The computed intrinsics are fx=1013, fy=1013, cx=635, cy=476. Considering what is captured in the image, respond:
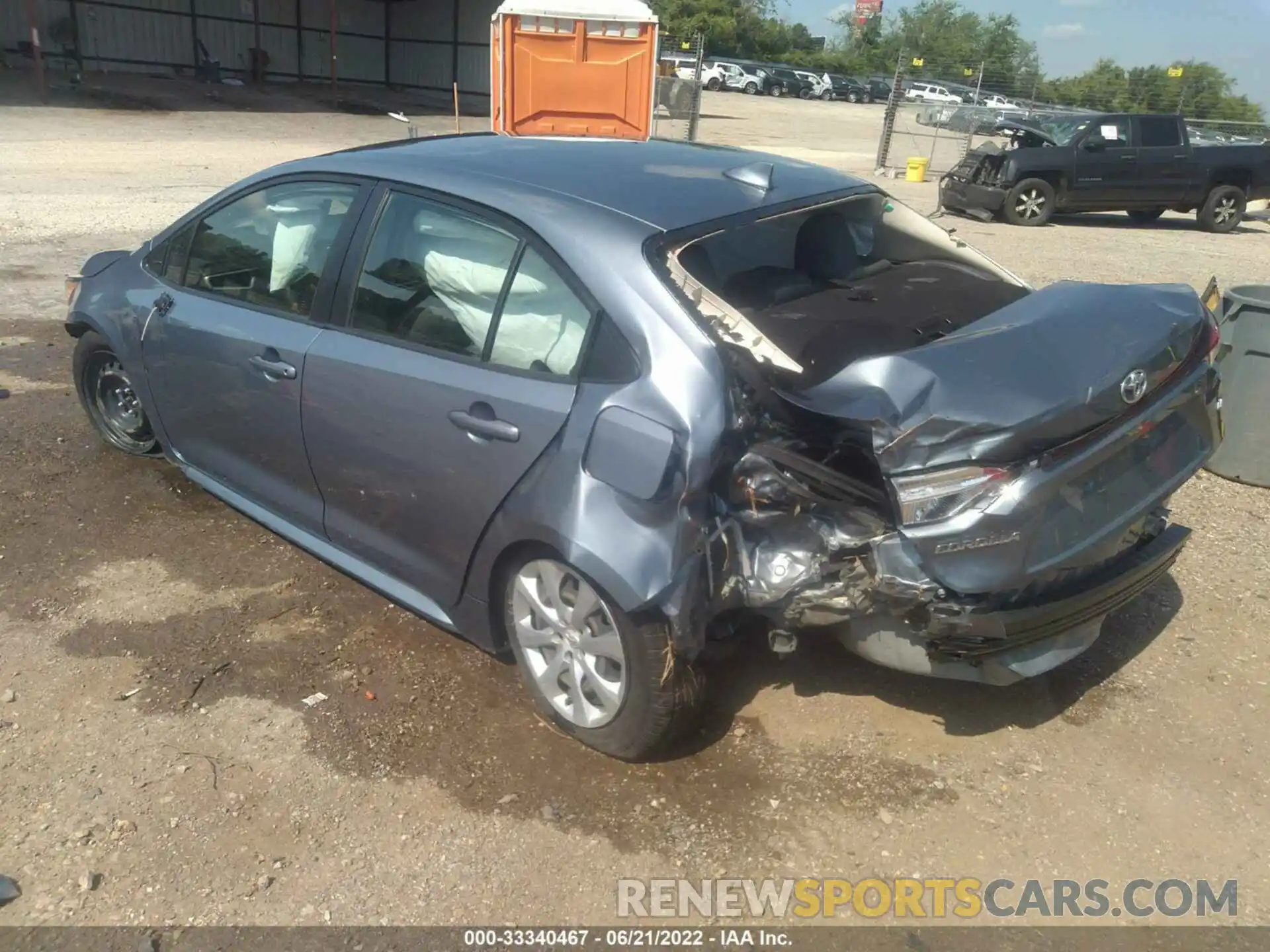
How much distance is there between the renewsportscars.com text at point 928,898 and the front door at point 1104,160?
14.7 m

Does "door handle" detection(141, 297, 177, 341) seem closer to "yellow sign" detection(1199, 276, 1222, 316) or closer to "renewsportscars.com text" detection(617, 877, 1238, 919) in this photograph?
"renewsportscars.com text" detection(617, 877, 1238, 919)

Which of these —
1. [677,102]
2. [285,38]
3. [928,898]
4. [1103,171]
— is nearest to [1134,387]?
[928,898]

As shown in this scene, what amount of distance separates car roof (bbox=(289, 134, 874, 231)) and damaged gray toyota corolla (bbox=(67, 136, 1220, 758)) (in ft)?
0.06

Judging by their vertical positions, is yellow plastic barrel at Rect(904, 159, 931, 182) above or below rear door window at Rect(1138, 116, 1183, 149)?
below

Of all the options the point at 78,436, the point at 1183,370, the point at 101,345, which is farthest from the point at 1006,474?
the point at 78,436

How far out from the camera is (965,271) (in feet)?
12.5

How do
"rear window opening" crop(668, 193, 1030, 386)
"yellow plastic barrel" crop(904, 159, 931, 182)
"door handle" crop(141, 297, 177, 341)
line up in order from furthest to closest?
"yellow plastic barrel" crop(904, 159, 931, 182) < "door handle" crop(141, 297, 177, 341) < "rear window opening" crop(668, 193, 1030, 386)

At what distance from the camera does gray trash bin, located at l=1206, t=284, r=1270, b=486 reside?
5109mm

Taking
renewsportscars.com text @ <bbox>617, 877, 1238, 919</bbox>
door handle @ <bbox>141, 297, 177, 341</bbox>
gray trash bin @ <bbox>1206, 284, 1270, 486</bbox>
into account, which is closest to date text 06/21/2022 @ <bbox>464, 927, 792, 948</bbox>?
renewsportscars.com text @ <bbox>617, 877, 1238, 919</bbox>

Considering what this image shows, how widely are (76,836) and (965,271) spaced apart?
3.45m

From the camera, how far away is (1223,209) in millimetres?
15977

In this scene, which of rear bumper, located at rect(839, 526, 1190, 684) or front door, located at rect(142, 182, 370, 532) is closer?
rear bumper, located at rect(839, 526, 1190, 684)

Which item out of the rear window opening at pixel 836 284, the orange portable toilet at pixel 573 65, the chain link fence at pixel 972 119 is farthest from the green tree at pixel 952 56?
the rear window opening at pixel 836 284

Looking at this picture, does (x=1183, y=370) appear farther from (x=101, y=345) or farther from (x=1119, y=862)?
(x=101, y=345)
